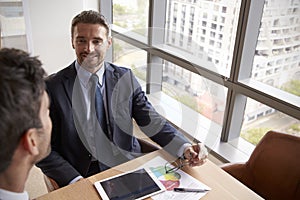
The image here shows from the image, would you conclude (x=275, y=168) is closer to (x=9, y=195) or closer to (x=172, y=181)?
(x=172, y=181)

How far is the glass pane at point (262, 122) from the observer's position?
2004 millimetres

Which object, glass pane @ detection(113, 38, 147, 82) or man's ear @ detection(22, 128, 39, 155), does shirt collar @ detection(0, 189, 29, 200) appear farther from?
glass pane @ detection(113, 38, 147, 82)

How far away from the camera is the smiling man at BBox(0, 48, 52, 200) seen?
0.73 metres

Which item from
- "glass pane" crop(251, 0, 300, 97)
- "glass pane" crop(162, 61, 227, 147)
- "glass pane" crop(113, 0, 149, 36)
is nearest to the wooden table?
"glass pane" crop(162, 61, 227, 147)

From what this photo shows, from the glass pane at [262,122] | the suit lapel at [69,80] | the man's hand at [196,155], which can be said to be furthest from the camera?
the glass pane at [262,122]

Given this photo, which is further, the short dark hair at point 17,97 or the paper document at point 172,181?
the paper document at point 172,181

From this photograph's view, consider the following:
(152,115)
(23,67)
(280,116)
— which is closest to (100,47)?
(152,115)

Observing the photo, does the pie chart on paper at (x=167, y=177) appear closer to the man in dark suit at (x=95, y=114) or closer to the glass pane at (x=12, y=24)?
the man in dark suit at (x=95, y=114)

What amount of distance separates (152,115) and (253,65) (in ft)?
2.82

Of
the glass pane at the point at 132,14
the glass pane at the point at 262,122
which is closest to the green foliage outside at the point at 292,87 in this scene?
the glass pane at the point at 262,122

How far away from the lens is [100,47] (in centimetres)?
167

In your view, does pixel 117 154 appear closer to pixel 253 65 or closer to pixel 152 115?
pixel 152 115

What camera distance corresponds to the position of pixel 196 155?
145cm

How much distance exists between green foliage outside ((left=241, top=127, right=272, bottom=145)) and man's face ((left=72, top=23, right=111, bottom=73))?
1272 mm
